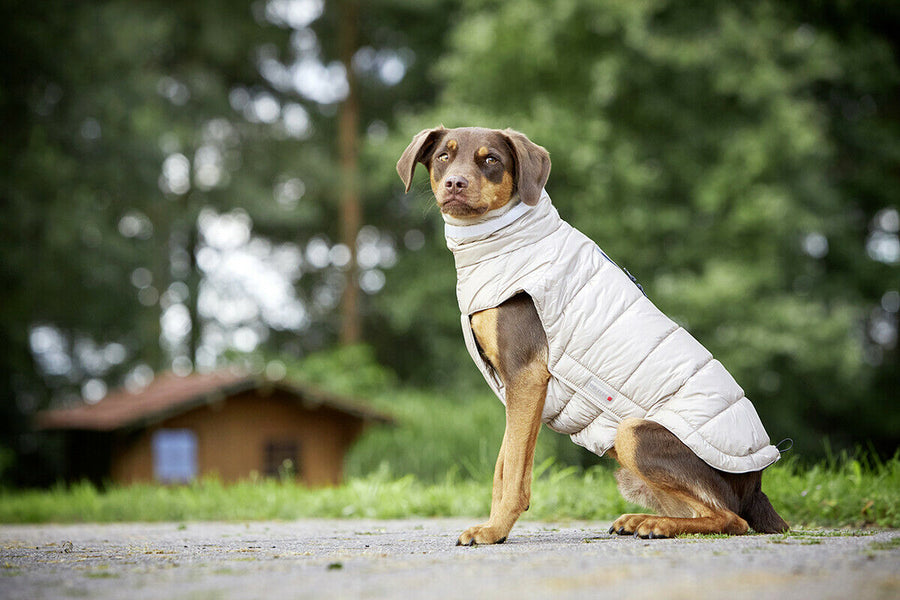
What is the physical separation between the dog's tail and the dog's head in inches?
70.1

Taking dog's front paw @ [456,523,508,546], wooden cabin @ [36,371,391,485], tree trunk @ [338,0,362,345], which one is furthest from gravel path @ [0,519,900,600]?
tree trunk @ [338,0,362,345]

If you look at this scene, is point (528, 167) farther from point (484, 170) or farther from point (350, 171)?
point (350, 171)

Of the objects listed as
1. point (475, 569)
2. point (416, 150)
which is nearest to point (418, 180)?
point (416, 150)

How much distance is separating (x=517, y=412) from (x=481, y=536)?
23.3 inches

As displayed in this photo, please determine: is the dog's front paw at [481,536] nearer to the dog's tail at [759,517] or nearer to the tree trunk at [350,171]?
the dog's tail at [759,517]

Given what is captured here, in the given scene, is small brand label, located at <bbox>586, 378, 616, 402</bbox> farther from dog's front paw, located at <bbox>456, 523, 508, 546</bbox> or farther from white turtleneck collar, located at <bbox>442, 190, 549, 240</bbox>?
white turtleneck collar, located at <bbox>442, 190, 549, 240</bbox>

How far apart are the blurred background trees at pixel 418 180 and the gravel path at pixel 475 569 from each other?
Result: 10.6 m

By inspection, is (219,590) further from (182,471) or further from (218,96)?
(218,96)

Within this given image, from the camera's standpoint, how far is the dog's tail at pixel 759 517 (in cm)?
416

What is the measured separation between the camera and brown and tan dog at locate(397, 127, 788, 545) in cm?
388

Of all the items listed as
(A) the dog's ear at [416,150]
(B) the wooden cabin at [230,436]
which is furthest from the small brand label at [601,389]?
(B) the wooden cabin at [230,436]

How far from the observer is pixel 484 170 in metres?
4.40

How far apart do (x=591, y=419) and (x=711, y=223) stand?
13.4 meters

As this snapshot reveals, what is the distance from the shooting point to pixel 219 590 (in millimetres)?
2512
